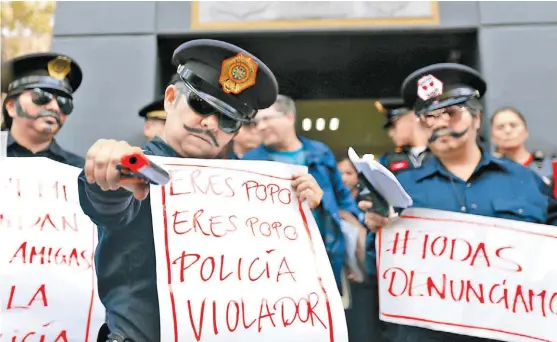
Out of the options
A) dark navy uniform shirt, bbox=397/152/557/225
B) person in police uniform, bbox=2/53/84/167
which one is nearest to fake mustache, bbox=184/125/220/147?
dark navy uniform shirt, bbox=397/152/557/225

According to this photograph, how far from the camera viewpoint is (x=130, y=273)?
5.61 ft

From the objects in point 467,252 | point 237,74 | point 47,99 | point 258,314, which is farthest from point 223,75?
point 47,99

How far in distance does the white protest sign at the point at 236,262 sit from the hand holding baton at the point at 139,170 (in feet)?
1.27

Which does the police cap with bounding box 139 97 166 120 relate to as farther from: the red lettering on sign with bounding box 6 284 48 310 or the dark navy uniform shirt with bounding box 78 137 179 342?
the dark navy uniform shirt with bounding box 78 137 179 342

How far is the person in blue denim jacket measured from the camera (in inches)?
114

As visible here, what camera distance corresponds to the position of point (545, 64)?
4746 mm

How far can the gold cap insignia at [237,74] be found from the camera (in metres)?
1.87

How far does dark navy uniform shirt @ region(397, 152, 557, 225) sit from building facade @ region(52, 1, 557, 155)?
2.49 meters

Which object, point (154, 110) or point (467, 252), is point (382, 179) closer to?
point (467, 252)

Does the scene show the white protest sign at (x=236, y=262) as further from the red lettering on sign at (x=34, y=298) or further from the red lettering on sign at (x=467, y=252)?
the red lettering on sign at (x=34, y=298)

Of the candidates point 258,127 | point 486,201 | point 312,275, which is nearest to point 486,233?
point 486,201

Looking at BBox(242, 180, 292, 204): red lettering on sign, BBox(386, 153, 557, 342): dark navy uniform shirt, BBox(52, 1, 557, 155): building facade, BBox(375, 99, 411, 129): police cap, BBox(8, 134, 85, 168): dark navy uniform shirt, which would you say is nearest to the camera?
BBox(242, 180, 292, 204): red lettering on sign

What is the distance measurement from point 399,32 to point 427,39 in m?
0.26

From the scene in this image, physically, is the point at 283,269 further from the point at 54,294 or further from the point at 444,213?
the point at 54,294
